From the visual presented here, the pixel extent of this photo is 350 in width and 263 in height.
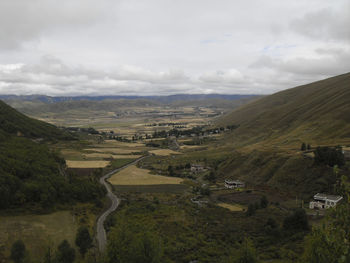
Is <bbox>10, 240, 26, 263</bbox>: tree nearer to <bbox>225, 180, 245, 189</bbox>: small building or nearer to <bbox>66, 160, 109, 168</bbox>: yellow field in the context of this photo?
<bbox>225, 180, 245, 189</bbox>: small building

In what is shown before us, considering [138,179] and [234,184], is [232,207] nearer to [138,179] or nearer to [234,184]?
[234,184]


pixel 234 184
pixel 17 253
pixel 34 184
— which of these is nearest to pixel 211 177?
pixel 234 184

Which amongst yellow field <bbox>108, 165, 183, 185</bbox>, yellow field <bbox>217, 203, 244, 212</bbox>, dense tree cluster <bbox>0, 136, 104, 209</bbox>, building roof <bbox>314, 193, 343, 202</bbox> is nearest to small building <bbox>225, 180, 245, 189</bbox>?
yellow field <bbox>217, 203, 244, 212</bbox>

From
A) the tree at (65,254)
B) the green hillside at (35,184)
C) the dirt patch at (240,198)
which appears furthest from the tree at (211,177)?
the tree at (65,254)

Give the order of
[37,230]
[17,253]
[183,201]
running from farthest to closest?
[183,201] → [37,230] → [17,253]

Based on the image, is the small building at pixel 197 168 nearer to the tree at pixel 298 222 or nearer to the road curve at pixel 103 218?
the road curve at pixel 103 218

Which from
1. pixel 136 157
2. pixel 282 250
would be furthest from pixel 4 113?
pixel 282 250
